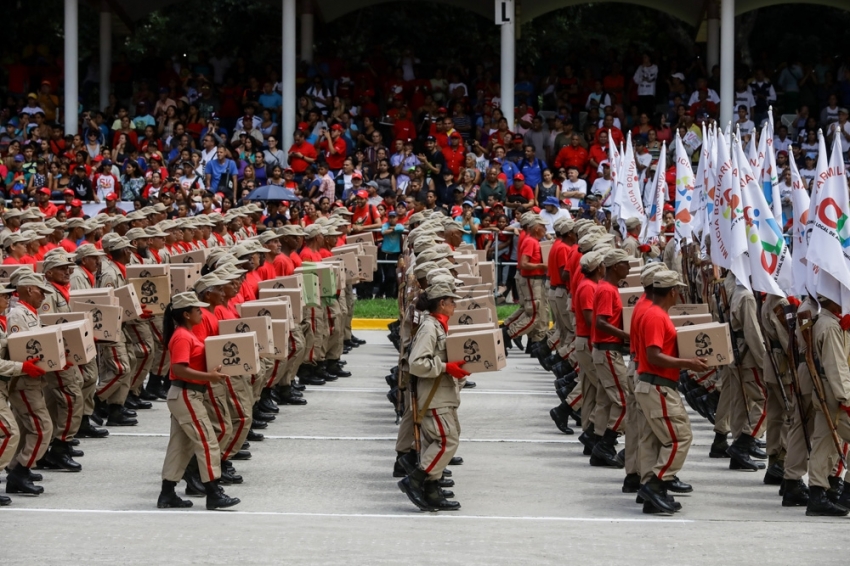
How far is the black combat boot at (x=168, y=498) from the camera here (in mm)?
11016

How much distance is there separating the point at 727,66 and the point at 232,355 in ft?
65.6

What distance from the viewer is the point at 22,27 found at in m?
36.4

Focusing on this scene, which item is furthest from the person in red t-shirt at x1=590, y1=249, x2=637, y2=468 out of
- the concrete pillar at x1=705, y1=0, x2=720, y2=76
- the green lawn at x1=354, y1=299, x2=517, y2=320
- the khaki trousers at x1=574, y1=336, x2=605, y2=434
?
the concrete pillar at x1=705, y1=0, x2=720, y2=76

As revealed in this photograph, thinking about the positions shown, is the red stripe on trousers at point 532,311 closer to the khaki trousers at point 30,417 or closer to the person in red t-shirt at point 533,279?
the person in red t-shirt at point 533,279

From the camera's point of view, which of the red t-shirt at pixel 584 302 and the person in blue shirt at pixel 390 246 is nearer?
the red t-shirt at pixel 584 302

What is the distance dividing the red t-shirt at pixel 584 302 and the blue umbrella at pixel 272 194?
40.9 ft

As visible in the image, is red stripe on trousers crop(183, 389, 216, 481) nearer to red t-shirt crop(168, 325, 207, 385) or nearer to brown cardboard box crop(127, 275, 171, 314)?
red t-shirt crop(168, 325, 207, 385)

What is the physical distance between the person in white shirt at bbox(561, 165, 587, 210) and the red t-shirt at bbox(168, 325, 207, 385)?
1553 centimetres

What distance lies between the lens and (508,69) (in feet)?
95.6

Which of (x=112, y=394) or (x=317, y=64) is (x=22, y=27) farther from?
(x=112, y=394)

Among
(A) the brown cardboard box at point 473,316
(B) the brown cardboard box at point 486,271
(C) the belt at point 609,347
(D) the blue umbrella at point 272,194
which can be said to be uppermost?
(D) the blue umbrella at point 272,194

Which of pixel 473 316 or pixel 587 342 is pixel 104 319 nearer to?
pixel 473 316

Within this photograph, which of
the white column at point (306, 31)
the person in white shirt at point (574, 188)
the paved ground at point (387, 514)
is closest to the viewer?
the paved ground at point (387, 514)

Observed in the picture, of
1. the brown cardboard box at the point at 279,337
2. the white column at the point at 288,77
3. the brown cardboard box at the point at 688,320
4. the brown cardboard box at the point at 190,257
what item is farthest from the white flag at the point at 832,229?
the white column at the point at 288,77
